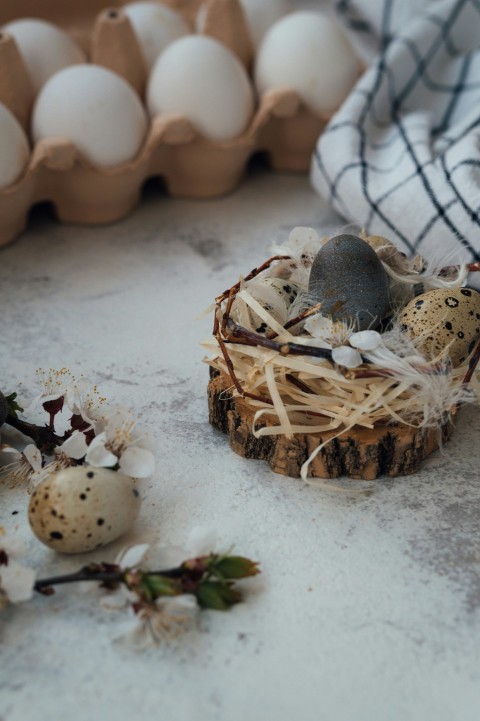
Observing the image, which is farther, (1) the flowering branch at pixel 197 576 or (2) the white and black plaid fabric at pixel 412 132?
(2) the white and black plaid fabric at pixel 412 132

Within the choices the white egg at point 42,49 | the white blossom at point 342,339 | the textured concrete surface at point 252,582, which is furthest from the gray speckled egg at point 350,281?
the white egg at point 42,49

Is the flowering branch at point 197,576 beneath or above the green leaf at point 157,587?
beneath

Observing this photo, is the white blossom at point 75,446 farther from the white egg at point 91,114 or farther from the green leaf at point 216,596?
the white egg at point 91,114

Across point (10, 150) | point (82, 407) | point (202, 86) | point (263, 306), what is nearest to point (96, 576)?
point (82, 407)

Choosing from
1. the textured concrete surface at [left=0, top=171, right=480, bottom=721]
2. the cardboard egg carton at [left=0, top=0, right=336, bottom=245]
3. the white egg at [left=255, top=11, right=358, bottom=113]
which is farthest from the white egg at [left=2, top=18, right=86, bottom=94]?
the textured concrete surface at [left=0, top=171, right=480, bottom=721]

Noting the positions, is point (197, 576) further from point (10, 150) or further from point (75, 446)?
point (10, 150)

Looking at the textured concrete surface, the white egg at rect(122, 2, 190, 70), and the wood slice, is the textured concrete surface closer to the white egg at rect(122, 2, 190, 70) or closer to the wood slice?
the wood slice
